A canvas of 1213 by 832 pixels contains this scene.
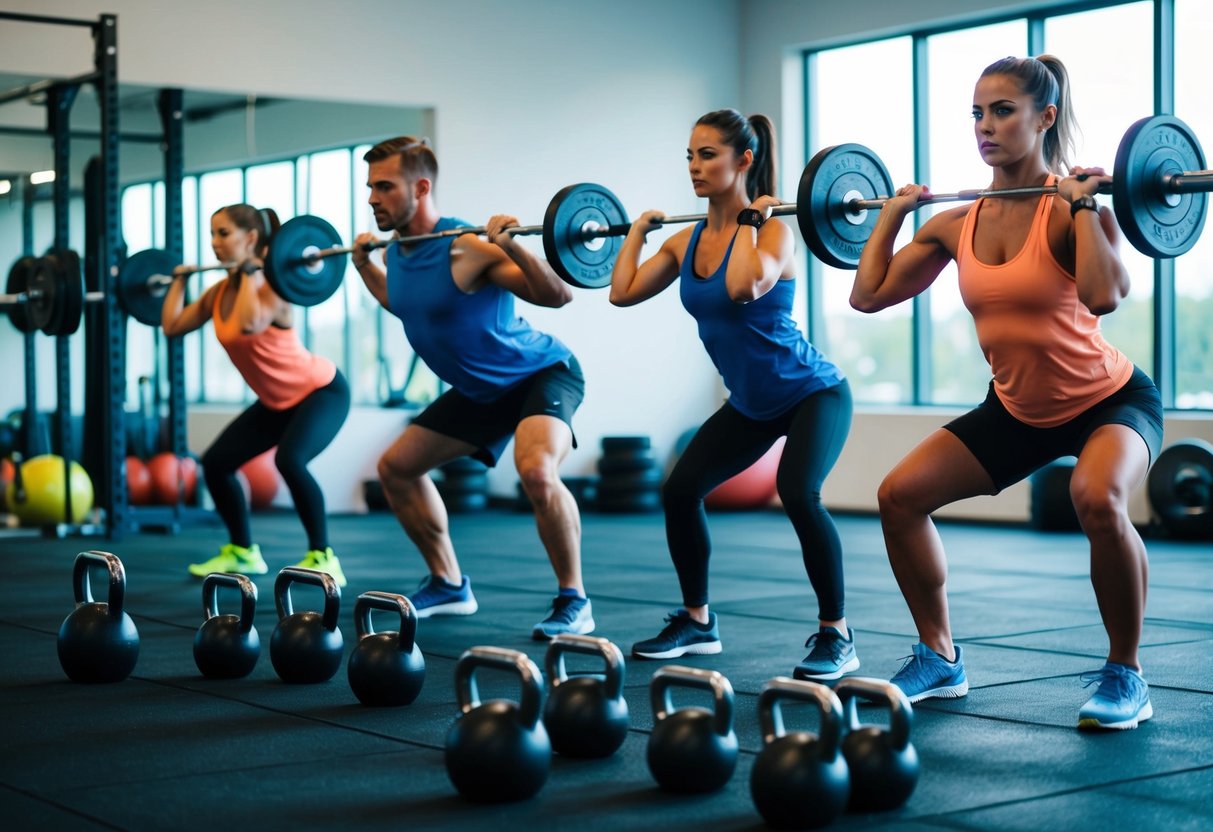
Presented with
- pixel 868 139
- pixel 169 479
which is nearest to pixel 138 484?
pixel 169 479

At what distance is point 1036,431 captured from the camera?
280 cm

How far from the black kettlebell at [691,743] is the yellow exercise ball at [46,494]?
5.43 m

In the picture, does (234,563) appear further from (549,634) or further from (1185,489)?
(1185,489)

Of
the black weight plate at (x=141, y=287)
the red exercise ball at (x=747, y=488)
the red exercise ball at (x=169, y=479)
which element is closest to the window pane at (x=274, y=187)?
the red exercise ball at (x=169, y=479)

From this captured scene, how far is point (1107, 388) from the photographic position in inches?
107

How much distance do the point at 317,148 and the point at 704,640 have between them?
7309 mm

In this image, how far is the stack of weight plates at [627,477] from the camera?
28.2ft

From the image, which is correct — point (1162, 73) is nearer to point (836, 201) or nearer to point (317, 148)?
point (836, 201)

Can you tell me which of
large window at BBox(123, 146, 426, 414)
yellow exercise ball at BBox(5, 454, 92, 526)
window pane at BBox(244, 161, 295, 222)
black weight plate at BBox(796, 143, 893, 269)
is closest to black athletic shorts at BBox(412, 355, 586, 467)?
black weight plate at BBox(796, 143, 893, 269)

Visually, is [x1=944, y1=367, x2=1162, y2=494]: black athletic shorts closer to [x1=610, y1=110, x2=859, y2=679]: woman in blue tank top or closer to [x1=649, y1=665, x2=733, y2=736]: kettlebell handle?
[x1=610, y1=110, x2=859, y2=679]: woman in blue tank top

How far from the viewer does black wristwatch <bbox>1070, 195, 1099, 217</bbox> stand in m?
2.57

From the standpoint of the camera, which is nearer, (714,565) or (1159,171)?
(1159,171)

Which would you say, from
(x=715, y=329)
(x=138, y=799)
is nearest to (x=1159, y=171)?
(x=715, y=329)

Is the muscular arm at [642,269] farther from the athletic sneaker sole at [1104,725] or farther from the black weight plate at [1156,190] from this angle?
the athletic sneaker sole at [1104,725]
